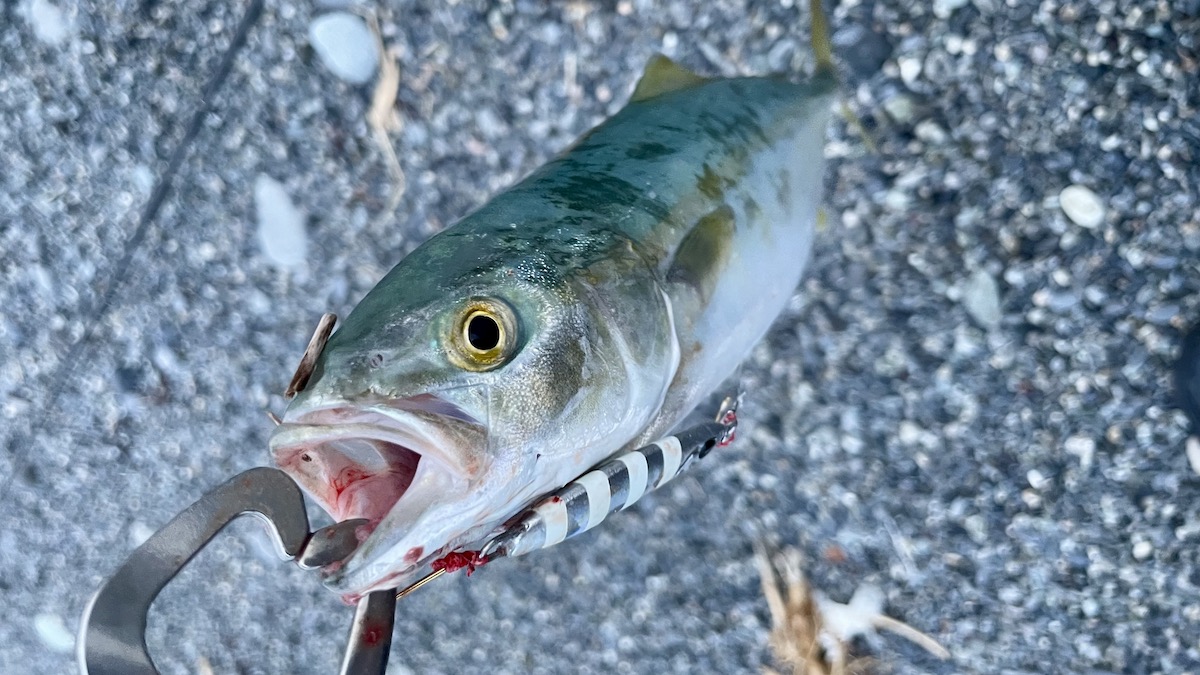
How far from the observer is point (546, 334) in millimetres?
1304

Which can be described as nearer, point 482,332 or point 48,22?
point 482,332

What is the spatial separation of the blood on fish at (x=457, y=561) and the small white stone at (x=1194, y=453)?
6.26 ft

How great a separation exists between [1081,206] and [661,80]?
118cm

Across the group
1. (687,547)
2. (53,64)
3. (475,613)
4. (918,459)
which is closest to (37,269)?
(53,64)

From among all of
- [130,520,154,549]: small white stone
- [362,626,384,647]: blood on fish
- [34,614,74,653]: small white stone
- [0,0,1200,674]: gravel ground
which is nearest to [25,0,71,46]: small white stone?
[0,0,1200,674]: gravel ground

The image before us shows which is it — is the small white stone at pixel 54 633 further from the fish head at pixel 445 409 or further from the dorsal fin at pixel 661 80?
the dorsal fin at pixel 661 80

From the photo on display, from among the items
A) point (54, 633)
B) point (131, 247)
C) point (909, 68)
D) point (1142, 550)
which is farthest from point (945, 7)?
point (54, 633)

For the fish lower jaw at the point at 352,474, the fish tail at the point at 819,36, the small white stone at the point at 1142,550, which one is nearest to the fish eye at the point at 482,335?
the fish lower jaw at the point at 352,474

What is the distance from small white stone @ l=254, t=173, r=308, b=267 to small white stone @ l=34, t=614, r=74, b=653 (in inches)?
59.2

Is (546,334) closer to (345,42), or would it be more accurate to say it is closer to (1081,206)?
(1081,206)

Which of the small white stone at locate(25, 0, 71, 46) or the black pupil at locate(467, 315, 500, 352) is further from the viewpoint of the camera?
the small white stone at locate(25, 0, 71, 46)

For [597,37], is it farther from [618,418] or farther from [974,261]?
[618,418]

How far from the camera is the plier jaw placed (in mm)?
1160

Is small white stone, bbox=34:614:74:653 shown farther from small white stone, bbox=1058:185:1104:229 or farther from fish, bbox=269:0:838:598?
small white stone, bbox=1058:185:1104:229
